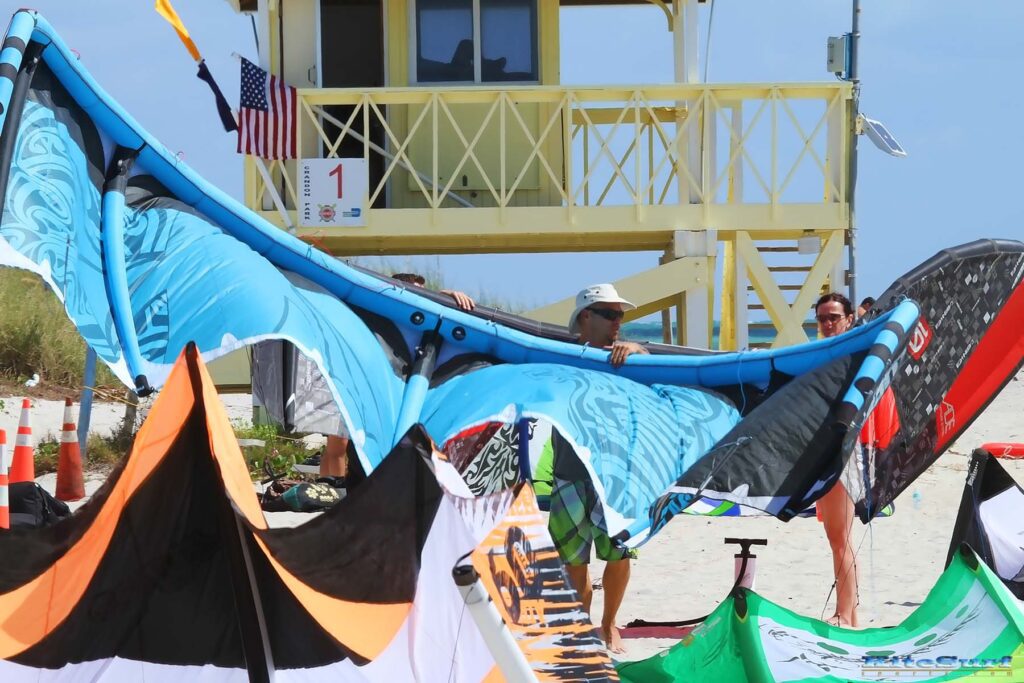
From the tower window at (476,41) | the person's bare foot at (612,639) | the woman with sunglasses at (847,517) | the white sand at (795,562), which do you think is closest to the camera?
the person's bare foot at (612,639)

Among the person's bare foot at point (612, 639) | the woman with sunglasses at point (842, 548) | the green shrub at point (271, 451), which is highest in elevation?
the woman with sunglasses at point (842, 548)

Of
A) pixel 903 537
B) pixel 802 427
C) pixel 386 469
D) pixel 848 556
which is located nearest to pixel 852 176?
pixel 903 537

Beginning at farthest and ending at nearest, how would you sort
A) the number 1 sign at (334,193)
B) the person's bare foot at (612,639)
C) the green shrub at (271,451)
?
the number 1 sign at (334,193) → the green shrub at (271,451) → the person's bare foot at (612,639)

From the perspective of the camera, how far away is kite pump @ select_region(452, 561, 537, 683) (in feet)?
13.4

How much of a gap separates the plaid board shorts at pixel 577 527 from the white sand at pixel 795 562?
592 mm

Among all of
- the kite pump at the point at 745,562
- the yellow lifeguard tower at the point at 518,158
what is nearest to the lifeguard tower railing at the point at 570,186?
the yellow lifeguard tower at the point at 518,158

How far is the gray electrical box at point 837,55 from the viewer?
1420 centimetres

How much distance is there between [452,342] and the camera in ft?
25.8

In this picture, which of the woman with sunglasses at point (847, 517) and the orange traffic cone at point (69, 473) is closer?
the woman with sunglasses at point (847, 517)

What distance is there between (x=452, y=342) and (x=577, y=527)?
52.3 inches

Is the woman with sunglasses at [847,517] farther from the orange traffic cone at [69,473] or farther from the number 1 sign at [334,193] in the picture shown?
the number 1 sign at [334,193]

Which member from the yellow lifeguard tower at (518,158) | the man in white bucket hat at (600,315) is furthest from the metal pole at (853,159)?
the man in white bucket hat at (600,315)

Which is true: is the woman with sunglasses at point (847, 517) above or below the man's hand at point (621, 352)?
below

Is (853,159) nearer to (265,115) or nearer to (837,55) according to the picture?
(837,55)
